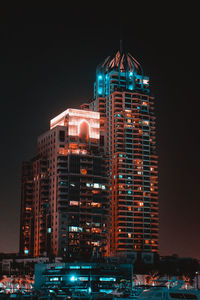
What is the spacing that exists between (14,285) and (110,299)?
112620 millimetres

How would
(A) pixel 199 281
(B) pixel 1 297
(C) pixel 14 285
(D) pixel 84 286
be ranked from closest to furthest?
(B) pixel 1 297
(A) pixel 199 281
(D) pixel 84 286
(C) pixel 14 285

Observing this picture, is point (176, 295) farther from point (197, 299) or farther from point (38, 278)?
point (38, 278)

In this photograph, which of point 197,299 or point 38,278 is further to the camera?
point 38,278

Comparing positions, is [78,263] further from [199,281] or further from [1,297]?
[1,297]

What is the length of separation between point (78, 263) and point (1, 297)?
8722cm

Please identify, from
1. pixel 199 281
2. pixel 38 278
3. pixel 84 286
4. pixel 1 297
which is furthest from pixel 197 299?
pixel 38 278

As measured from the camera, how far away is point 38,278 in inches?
7682

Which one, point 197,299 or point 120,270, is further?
point 120,270

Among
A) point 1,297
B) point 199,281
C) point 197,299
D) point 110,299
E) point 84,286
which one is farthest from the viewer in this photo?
point 84,286

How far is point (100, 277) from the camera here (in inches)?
7525

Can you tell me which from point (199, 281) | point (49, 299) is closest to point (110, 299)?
point (49, 299)

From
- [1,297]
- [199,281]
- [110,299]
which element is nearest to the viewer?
[110,299]

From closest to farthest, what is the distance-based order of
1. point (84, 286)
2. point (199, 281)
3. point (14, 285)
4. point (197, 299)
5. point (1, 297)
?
point (197, 299), point (1, 297), point (199, 281), point (84, 286), point (14, 285)

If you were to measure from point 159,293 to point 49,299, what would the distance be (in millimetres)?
42345
